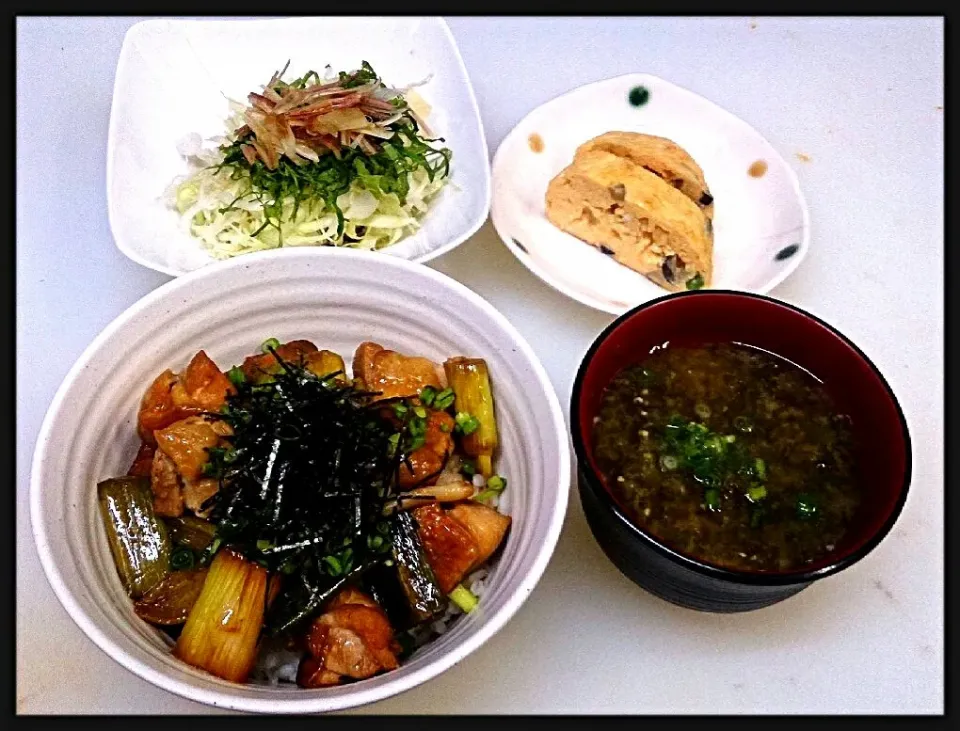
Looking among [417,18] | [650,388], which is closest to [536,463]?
[650,388]

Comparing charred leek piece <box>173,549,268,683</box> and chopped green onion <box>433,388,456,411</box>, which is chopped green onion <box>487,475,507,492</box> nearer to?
chopped green onion <box>433,388,456,411</box>

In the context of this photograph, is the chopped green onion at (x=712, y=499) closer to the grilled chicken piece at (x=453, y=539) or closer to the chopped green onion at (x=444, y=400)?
the grilled chicken piece at (x=453, y=539)

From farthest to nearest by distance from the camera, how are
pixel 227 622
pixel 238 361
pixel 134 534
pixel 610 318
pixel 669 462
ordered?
pixel 610 318 < pixel 238 361 < pixel 669 462 < pixel 134 534 < pixel 227 622

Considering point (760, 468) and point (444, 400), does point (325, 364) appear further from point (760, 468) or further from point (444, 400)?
point (760, 468)

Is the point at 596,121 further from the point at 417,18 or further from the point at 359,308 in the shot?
the point at 359,308

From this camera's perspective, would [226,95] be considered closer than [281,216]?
No

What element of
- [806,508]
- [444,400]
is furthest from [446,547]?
[806,508]
